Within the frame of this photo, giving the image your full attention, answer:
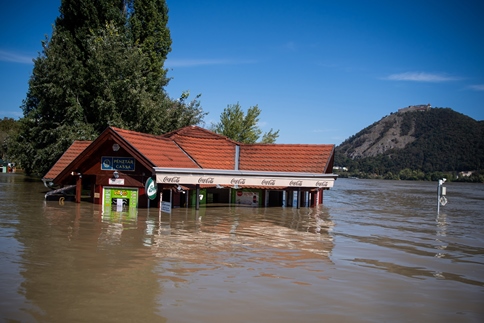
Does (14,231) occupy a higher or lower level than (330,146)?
lower

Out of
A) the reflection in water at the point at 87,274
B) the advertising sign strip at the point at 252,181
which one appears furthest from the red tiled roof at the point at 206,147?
the reflection in water at the point at 87,274

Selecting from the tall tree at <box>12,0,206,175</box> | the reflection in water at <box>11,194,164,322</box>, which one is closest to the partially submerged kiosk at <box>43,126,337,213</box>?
the tall tree at <box>12,0,206,175</box>

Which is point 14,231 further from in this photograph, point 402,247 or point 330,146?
point 330,146

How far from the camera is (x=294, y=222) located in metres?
25.2

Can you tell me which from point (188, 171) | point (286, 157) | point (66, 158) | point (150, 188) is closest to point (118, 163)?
point (150, 188)

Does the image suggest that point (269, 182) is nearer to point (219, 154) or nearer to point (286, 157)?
point (286, 157)

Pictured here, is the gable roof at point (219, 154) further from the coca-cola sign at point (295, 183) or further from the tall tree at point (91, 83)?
the tall tree at point (91, 83)

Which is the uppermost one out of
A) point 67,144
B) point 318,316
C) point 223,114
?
point 223,114

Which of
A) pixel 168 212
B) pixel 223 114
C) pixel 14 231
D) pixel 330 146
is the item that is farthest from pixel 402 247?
pixel 223 114

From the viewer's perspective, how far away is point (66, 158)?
35719 mm

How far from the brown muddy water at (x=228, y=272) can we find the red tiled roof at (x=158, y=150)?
6.34 meters

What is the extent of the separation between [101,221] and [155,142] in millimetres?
10631

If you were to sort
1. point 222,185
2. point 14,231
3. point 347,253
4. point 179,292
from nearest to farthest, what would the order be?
point 179,292
point 347,253
point 14,231
point 222,185

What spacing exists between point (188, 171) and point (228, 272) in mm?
15988
